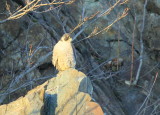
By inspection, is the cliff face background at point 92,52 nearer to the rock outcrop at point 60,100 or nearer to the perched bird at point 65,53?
the perched bird at point 65,53

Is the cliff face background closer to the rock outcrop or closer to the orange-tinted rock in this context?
the rock outcrop

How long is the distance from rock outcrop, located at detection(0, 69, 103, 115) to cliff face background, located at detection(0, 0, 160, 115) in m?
2.21

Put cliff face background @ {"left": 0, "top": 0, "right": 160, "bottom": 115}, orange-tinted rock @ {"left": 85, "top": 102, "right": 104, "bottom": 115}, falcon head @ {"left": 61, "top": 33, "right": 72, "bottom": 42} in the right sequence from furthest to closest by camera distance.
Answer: cliff face background @ {"left": 0, "top": 0, "right": 160, "bottom": 115} < falcon head @ {"left": 61, "top": 33, "right": 72, "bottom": 42} < orange-tinted rock @ {"left": 85, "top": 102, "right": 104, "bottom": 115}

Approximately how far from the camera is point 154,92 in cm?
1227

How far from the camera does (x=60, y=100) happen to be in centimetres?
491

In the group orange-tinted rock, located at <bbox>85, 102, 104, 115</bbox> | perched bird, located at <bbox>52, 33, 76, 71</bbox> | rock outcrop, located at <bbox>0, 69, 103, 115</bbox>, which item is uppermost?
perched bird, located at <bbox>52, 33, 76, 71</bbox>

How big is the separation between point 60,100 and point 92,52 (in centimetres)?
692

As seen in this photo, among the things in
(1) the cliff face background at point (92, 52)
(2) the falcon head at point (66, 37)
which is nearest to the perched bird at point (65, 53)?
(2) the falcon head at point (66, 37)

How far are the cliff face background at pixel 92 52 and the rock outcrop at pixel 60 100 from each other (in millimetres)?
2208

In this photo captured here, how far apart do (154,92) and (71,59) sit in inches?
276

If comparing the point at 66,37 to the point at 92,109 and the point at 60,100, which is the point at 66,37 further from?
the point at 92,109

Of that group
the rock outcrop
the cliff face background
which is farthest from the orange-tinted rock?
the cliff face background

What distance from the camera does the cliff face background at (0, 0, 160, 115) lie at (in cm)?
893

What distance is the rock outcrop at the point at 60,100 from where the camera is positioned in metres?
4.73
